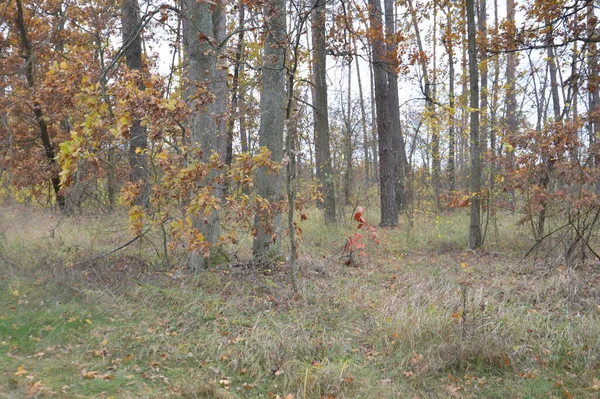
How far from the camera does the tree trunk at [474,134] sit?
8.72 meters

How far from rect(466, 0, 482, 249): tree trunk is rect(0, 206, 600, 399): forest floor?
6.28ft

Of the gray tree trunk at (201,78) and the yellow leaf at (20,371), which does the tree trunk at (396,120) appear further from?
the yellow leaf at (20,371)

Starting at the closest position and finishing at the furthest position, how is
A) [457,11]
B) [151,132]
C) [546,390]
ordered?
[546,390], [151,132], [457,11]

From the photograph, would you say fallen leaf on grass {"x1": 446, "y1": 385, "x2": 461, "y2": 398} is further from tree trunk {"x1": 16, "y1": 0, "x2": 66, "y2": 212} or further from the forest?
tree trunk {"x1": 16, "y1": 0, "x2": 66, "y2": 212}

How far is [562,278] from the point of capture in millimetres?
6082

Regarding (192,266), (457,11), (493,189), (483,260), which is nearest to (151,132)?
(192,266)

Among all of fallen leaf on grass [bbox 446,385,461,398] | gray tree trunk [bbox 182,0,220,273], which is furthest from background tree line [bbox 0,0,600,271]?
fallen leaf on grass [bbox 446,385,461,398]

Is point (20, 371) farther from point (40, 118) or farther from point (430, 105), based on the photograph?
point (430, 105)

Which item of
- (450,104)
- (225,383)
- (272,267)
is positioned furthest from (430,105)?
(225,383)

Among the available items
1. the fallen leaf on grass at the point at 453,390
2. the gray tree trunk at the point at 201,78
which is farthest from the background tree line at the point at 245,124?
the fallen leaf on grass at the point at 453,390

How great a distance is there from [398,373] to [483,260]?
4.57 meters

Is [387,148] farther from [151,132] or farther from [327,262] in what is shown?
[151,132]

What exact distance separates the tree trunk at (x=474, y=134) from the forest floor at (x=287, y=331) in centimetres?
191

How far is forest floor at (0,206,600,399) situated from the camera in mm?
4051
